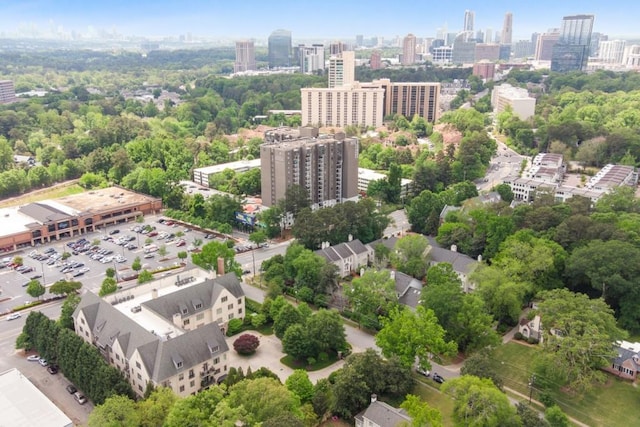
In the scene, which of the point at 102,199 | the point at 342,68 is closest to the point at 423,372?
the point at 102,199

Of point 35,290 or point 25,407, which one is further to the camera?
point 35,290

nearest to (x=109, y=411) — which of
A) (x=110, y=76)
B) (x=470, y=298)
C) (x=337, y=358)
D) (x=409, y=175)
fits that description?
(x=337, y=358)

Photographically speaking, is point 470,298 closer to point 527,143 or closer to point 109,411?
point 109,411

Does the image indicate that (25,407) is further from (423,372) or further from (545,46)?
(545,46)

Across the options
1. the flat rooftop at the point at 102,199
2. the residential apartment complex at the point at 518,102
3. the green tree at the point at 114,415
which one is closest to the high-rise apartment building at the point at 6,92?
the flat rooftop at the point at 102,199

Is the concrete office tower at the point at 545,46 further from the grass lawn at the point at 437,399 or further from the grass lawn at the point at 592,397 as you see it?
the grass lawn at the point at 437,399
